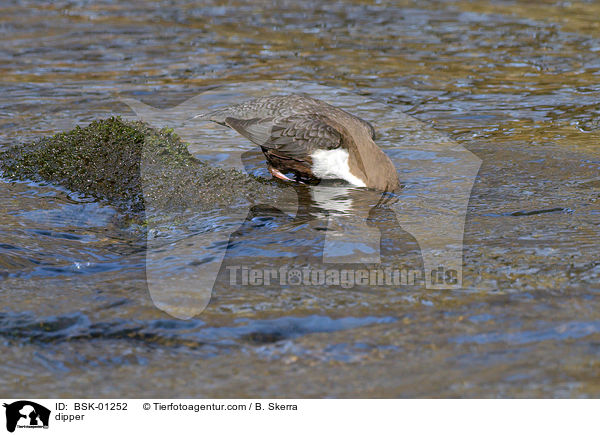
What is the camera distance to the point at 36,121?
9383mm

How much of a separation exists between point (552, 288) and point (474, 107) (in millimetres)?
5569

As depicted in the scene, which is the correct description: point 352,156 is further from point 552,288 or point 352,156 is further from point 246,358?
point 246,358

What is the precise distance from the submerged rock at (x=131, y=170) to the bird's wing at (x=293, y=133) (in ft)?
1.45

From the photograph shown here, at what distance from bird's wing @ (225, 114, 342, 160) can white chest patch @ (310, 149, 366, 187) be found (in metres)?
0.08

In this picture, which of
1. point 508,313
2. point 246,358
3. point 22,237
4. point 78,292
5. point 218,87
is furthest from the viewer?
point 218,87

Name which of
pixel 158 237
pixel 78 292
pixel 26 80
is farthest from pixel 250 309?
pixel 26 80

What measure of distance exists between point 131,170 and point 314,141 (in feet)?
5.86

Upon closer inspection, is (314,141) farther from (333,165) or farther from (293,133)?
(333,165)

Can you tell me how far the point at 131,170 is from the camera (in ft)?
23.5

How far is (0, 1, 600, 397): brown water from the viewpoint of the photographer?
399 centimetres
